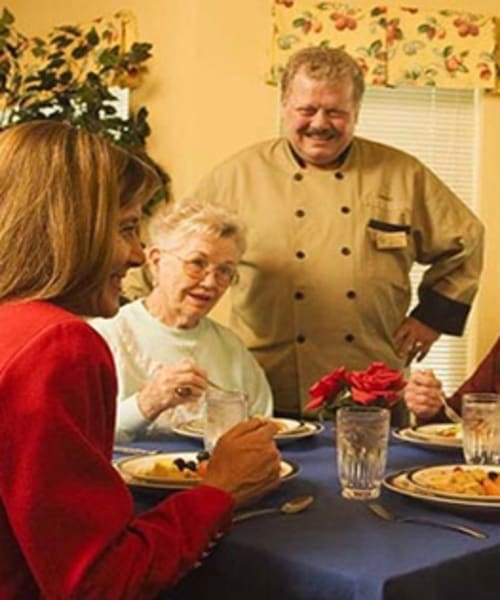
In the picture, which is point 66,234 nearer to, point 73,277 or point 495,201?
point 73,277

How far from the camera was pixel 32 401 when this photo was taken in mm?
1009

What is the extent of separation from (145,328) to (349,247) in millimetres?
687

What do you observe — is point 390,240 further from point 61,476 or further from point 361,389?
point 61,476

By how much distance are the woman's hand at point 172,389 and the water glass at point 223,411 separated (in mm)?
166

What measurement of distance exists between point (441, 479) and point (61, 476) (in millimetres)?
673

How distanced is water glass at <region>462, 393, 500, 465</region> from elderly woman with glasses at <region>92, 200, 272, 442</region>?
0.64 m

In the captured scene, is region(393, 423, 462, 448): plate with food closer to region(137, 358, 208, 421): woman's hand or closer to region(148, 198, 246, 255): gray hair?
region(137, 358, 208, 421): woman's hand

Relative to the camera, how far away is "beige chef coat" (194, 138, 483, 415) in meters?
2.64

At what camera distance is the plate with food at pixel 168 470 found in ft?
4.76

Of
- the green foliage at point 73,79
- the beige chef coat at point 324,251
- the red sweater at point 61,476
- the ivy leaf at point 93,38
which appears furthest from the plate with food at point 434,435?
the ivy leaf at point 93,38

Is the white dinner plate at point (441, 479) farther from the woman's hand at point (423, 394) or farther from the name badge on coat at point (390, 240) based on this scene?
the name badge on coat at point (390, 240)

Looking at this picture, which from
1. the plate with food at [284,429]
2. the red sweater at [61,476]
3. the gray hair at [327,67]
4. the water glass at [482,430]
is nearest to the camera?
the red sweater at [61,476]

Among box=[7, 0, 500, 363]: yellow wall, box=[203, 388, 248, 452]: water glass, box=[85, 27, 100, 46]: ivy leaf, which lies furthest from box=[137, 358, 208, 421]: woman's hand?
box=[85, 27, 100, 46]: ivy leaf

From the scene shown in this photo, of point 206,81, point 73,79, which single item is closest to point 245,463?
point 206,81
